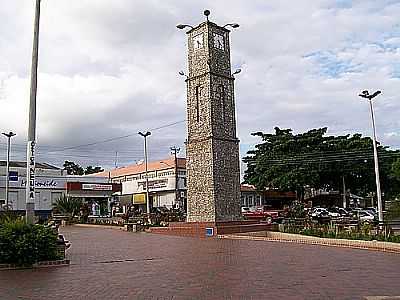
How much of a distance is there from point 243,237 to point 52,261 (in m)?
11.1

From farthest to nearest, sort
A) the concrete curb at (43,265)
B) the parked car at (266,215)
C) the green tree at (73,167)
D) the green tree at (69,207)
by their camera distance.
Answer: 1. the green tree at (73,167)
2. the green tree at (69,207)
3. the parked car at (266,215)
4. the concrete curb at (43,265)

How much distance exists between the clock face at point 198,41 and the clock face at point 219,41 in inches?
26.0

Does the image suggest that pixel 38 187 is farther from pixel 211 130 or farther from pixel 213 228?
pixel 213 228

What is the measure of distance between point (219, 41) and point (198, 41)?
1.00m

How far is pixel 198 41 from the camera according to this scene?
26.0 meters

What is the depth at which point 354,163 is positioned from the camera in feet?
152

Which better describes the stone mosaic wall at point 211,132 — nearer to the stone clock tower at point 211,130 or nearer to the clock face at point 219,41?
the stone clock tower at point 211,130

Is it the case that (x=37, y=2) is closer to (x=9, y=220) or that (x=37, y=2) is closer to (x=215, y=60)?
(x=9, y=220)

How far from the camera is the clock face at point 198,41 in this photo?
25891 mm

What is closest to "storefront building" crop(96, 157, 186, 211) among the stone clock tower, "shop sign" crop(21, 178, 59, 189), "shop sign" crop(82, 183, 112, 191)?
"shop sign" crop(82, 183, 112, 191)

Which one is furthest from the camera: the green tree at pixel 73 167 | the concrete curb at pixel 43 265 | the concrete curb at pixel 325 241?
the green tree at pixel 73 167

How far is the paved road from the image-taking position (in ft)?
29.5

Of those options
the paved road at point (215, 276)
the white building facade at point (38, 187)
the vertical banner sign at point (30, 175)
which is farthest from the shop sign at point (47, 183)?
the vertical banner sign at point (30, 175)

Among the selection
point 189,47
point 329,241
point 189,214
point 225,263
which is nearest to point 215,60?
point 189,47
